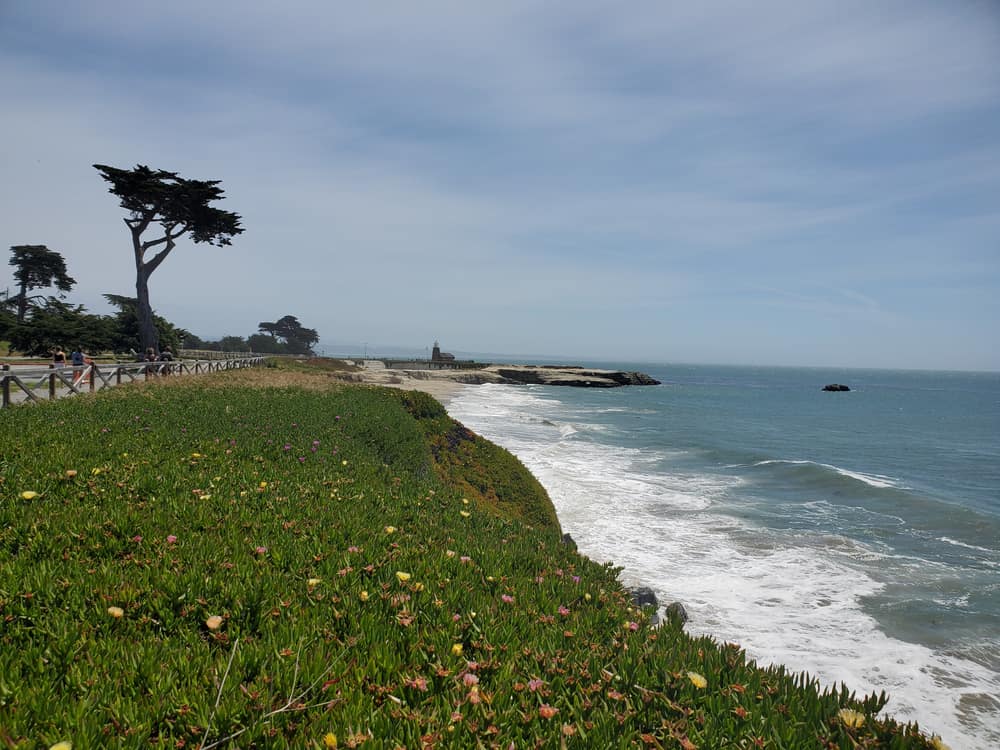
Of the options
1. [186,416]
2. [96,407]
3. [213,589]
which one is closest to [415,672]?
[213,589]

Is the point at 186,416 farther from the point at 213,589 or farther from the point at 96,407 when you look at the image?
the point at 213,589

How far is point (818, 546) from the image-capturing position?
14742 mm

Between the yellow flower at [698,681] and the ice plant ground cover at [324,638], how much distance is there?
0.04 ft

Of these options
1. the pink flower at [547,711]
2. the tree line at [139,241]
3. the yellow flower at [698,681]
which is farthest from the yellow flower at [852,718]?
the tree line at [139,241]

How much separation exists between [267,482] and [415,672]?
4279 mm

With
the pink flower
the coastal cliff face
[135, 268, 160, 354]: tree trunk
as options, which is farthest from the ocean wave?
the coastal cliff face

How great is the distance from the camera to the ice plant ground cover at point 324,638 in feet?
8.77

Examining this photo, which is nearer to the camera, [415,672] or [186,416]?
[415,672]

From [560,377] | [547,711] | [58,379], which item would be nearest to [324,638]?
[547,711]

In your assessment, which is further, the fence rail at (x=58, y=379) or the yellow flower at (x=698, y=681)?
the fence rail at (x=58, y=379)

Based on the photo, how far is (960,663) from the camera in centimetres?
892

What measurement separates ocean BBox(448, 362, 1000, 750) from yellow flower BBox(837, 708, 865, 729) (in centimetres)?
589

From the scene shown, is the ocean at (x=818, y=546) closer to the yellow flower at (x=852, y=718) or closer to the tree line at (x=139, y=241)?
the yellow flower at (x=852, y=718)

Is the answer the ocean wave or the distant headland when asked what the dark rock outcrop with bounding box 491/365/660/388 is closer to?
the distant headland
